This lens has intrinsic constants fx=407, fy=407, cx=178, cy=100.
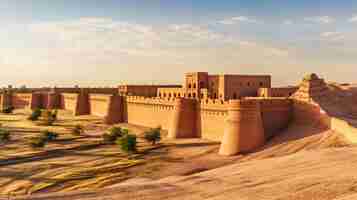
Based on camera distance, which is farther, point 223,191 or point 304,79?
point 304,79

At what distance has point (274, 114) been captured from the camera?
29.0 meters

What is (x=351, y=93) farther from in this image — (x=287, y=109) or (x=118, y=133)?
(x=118, y=133)

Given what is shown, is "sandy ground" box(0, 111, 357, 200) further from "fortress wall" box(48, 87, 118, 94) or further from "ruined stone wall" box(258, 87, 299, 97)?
"fortress wall" box(48, 87, 118, 94)

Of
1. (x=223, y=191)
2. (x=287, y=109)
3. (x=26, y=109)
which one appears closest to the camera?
(x=223, y=191)

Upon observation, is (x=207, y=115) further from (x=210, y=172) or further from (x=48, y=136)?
(x=48, y=136)

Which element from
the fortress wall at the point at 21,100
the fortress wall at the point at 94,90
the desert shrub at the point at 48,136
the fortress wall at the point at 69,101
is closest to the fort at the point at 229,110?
the fortress wall at the point at 69,101

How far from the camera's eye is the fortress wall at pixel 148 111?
123 ft

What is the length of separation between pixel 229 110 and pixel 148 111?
15.0 m

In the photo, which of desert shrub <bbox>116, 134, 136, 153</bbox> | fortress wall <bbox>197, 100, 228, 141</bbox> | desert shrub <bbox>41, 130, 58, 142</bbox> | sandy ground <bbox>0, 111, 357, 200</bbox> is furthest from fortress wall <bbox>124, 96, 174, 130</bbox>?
desert shrub <bbox>41, 130, 58, 142</bbox>

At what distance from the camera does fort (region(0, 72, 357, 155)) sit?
26.4 metres

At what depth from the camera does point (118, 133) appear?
3291 centimetres

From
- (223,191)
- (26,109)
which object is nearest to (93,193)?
(223,191)

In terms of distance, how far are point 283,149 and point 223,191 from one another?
38.7ft

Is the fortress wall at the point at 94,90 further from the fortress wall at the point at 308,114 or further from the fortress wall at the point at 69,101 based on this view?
the fortress wall at the point at 308,114
